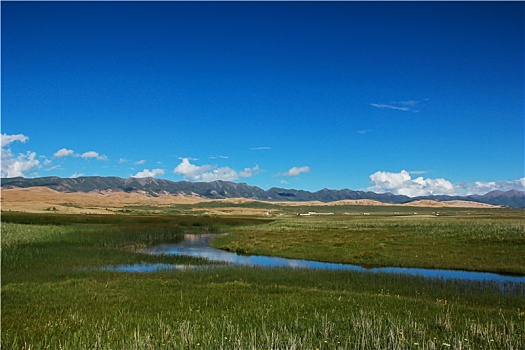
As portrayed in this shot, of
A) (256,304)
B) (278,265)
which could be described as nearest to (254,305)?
(256,304)

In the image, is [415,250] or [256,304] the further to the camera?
[415,250]

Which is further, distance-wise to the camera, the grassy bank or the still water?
the grassy bank

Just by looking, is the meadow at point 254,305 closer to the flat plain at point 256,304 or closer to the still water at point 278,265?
the flat plain at point 256,304

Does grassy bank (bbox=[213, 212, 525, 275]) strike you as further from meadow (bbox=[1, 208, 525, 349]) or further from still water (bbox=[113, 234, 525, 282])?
still water (bbox=[113, 234, 525, 282])

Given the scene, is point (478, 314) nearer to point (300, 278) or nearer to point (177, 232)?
point (300, 278)

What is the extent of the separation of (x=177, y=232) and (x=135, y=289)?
4925cm

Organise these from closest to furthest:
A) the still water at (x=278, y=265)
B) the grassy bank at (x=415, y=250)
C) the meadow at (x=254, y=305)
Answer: the meadow at (x=254, y=305) < the still water at (x=278, y=265) < the grassy bank at (x=415, y=250)

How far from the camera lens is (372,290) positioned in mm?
22516

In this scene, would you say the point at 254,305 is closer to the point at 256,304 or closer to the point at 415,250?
the point at 256,304

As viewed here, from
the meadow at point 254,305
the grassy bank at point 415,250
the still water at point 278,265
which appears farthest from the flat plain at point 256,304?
the still water at point 278,265

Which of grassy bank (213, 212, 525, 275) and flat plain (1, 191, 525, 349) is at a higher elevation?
flat plain (1, 191, 525, 349)

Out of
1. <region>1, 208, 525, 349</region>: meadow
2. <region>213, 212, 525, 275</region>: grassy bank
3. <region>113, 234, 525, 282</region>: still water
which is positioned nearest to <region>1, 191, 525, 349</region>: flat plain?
<region>1, 208, 525, 349</region>: meadow

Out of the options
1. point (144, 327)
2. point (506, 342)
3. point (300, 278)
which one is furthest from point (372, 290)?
point (144, 327)

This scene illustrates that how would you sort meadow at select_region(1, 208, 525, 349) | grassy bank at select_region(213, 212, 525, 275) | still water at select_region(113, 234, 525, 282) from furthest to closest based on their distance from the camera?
grassy bank at select_region(213, 212, 525, 275)
still water at select_region(113, 234, 525, 282)
meadow at select_region(1, 208, 525, 349)
